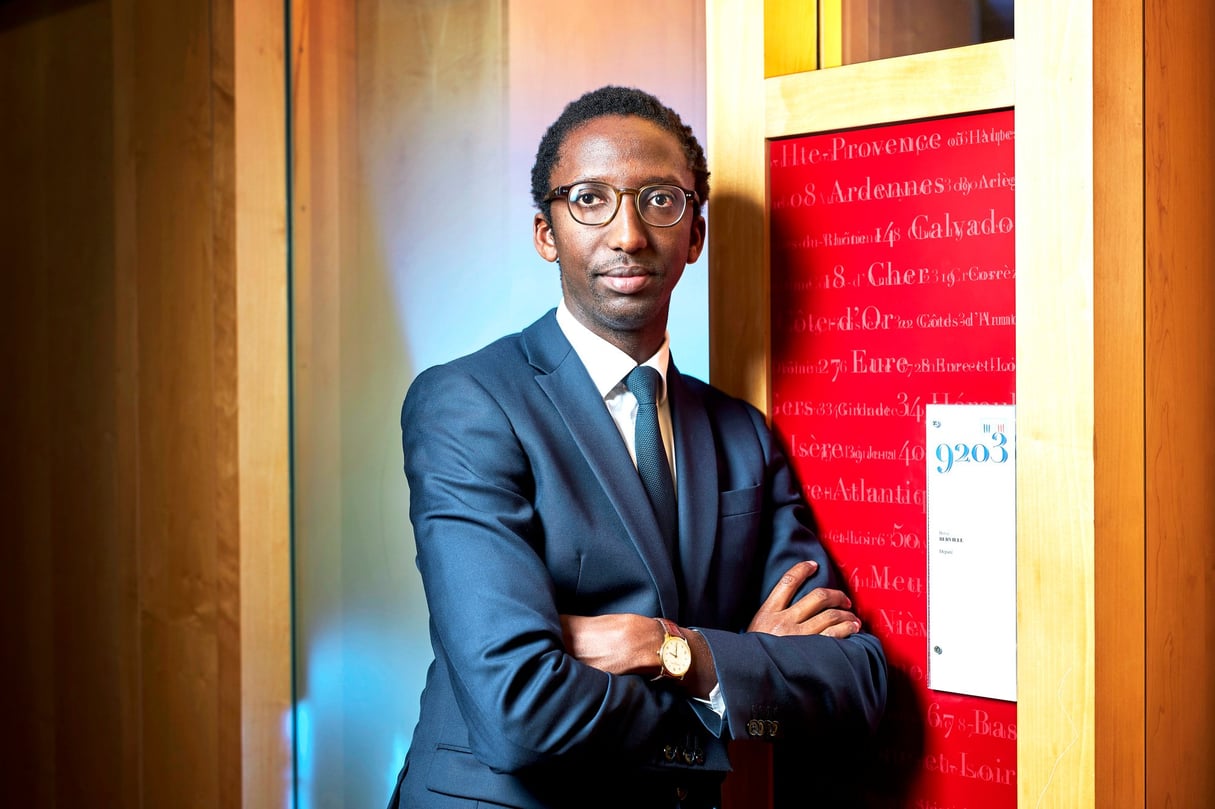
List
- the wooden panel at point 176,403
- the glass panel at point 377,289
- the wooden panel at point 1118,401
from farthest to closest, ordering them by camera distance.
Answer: the wooden panel at point 176,403 → the glass panel at point 377,289 → the wooden panel at point 1118,401

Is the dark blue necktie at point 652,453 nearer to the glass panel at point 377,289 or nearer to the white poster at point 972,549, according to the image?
the white poster at point 972,549

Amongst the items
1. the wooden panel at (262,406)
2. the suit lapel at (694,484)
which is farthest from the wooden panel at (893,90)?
the wooden panel at (262,406)

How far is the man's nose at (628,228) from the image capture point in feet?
6.32

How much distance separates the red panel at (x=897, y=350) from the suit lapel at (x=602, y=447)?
43 cm

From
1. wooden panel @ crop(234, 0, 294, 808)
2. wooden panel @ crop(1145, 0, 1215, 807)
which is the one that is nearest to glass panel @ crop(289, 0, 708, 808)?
wooden panel @ crop(234, 0, 294, 808)

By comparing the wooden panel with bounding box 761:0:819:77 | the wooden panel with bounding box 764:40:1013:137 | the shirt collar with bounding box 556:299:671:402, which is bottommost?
the shirt collar with bounding box 556:299:671:402

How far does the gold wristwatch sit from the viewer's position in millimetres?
1784

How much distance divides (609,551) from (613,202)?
0.57 metres

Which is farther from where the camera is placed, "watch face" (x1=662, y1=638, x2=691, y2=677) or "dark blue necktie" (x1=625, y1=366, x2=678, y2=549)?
"dark blue necktie" (x1=625, y1=366, x2=678, y2=549)

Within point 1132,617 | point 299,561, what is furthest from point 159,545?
point 1132,617

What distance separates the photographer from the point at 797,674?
187cm

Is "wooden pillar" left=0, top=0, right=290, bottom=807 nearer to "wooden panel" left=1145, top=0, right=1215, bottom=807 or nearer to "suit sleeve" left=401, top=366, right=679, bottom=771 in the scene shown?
"suit sleeve" left=401, top=366, right=679, bottom=771

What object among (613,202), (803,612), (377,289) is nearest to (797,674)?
(803,612)

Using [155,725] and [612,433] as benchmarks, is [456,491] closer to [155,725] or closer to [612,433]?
[612,433]
